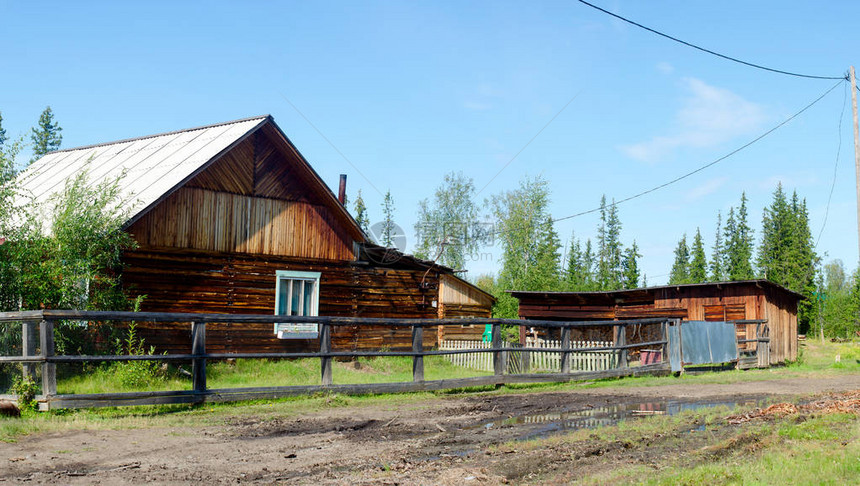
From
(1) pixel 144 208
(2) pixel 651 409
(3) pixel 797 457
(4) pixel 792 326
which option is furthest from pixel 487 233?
(3) pixel 797 457

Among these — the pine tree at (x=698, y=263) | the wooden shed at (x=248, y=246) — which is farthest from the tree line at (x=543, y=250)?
the wooden shed at (x=248, y=246)

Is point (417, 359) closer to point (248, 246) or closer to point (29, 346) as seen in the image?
point (29, 346)

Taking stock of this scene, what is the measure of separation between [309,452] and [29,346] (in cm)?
511

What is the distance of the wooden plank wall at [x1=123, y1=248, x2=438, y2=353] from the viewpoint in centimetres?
1806

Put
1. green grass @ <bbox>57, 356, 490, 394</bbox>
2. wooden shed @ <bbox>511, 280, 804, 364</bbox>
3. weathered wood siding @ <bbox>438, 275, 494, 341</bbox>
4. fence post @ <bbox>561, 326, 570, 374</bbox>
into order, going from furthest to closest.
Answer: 1. weathered wood siding @ <bbox>438, 275, 494, 341</bbox>
2. wooden shed @ <bbox>511, 280, 804, 364</bbox>
3. fence post @ <bbox>561, 326, 570, 374</bbox>
4. green grass @ <bbox>57, 356, 490, 394</bbox>

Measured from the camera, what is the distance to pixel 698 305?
32062 mm

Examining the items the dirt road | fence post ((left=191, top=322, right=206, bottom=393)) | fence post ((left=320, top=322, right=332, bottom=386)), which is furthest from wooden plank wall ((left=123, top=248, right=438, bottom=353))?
the dirt road

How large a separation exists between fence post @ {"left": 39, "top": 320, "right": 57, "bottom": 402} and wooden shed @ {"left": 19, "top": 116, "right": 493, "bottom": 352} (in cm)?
701

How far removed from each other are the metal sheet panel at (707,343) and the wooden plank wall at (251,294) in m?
8.44

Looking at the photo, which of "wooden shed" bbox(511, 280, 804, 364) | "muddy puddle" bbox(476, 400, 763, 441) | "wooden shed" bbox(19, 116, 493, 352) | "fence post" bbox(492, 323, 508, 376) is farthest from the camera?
"wooden shed" bbox(511, 280, 804, 364)

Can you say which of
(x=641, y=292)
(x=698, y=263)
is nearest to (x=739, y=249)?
(x=698, y=263)

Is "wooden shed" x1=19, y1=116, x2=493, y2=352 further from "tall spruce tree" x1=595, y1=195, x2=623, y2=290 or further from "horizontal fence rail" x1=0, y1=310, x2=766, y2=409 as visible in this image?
"tall spruce tree" x1=595, y1=195, x2=623, y2=290

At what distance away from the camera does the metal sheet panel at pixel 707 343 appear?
20234 millimetres

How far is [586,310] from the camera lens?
121 feet
